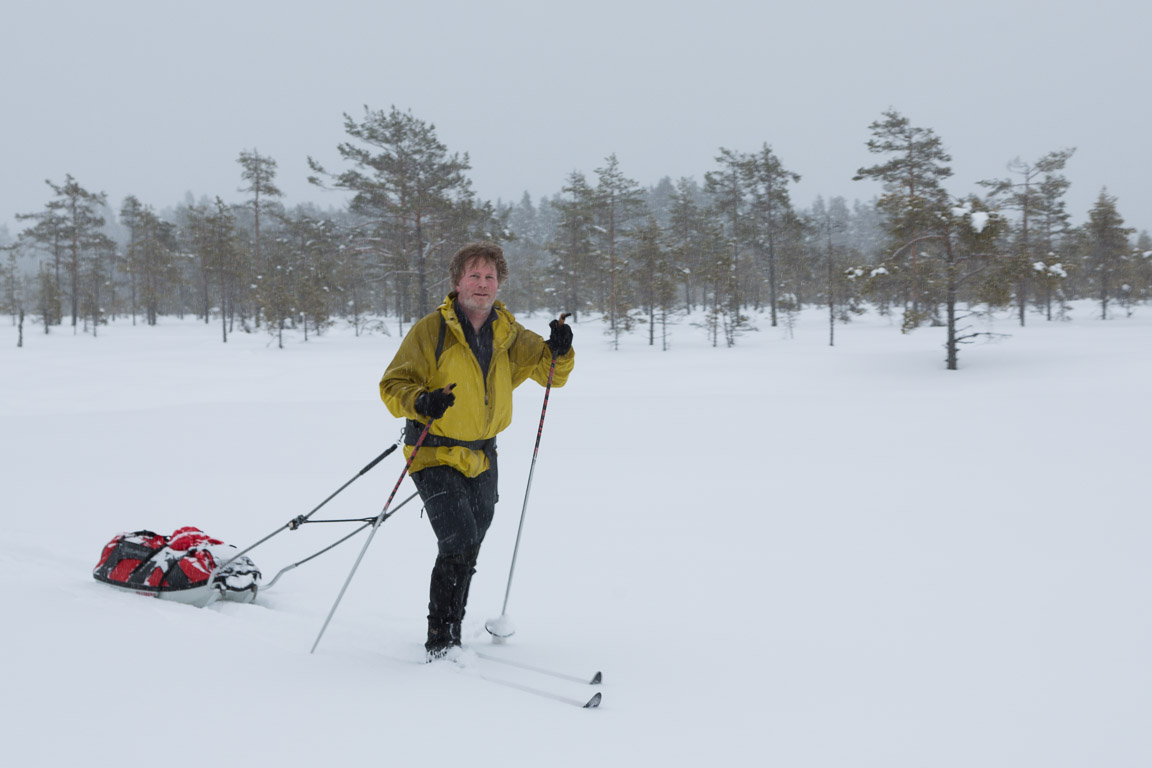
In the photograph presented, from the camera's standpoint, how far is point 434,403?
3084mm

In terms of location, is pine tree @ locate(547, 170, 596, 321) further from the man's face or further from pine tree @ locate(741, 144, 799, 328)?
the man's face

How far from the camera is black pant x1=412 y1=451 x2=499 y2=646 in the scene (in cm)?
331

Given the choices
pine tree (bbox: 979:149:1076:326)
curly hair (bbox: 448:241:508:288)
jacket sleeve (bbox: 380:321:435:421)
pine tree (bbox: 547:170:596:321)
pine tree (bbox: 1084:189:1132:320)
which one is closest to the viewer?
jacket sleeve (bbox: 380:321:435:421)

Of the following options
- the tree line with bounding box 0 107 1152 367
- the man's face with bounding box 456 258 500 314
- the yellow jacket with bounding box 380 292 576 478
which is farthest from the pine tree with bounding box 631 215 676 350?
the yellow jacket with bounding box 380 292 576 478

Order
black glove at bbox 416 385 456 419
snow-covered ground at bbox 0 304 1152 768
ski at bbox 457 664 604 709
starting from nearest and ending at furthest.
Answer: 1. snow-covered ground at bbox 0 304 1152 768
2. ski at bbox 457 664 604 709
3. black glove at bbox 416 385 456 419

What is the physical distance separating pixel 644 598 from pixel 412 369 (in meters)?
2.48

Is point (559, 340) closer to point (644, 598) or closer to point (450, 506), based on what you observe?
point (450, 506)

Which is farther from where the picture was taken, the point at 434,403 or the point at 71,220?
the point at 71,220

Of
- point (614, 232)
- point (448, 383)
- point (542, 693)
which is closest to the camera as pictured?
point (542, 693)

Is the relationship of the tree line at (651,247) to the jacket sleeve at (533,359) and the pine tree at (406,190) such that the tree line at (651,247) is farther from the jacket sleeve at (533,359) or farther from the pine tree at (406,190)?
the jacket sleeve at (533,359)

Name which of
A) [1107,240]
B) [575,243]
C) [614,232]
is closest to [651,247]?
[614,232]

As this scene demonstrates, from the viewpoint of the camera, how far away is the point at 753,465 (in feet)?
29.3

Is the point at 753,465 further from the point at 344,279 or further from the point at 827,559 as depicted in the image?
the point at 344,279

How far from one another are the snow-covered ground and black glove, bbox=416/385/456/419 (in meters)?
1.29
